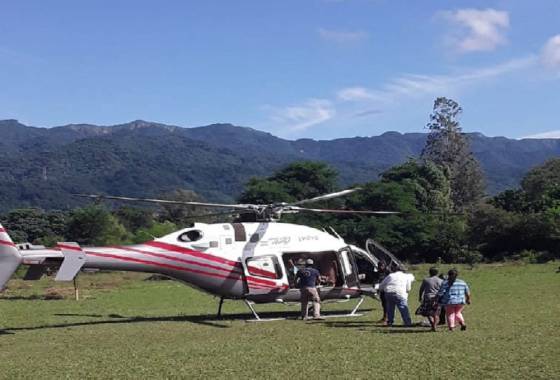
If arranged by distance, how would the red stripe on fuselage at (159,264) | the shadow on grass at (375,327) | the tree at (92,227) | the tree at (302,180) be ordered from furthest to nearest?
the tree at (302,180)
the tree at (92,227)
the red stripe on fuselage at (159,264)
the shadow on grass at (375,327)

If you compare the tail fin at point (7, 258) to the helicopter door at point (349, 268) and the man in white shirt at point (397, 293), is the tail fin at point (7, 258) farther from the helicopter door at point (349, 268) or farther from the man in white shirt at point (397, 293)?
the man in white shirt at point (397, 293)

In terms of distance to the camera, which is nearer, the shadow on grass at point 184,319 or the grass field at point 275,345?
the grass field at point 275,345

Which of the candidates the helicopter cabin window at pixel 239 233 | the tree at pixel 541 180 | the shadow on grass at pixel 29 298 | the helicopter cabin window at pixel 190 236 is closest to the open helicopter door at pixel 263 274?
the helicopter cabin window at pixel 239 233

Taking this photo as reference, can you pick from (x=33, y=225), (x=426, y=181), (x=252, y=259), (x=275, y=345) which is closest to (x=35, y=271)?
(x=252, y=259)

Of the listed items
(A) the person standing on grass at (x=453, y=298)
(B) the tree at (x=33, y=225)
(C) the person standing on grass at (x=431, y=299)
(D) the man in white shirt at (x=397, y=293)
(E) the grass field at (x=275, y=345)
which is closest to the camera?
(E) the grass field at (x=275, y=345)

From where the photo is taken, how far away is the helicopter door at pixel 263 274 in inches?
850

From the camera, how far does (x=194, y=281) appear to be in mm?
21531

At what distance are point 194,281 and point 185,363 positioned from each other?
7.91 metres

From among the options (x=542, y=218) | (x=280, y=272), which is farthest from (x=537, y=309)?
(x=542, y=218)

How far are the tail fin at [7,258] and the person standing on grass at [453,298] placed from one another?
10.6 meters

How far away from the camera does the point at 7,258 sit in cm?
1880

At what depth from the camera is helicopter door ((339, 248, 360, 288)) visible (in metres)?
22.1

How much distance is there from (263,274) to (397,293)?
467 centimetres

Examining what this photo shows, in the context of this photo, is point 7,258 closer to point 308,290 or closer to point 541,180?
point 308,290
